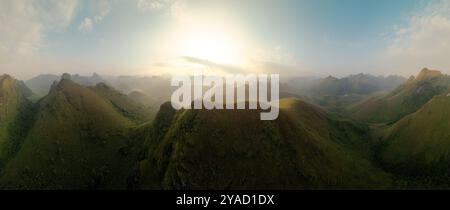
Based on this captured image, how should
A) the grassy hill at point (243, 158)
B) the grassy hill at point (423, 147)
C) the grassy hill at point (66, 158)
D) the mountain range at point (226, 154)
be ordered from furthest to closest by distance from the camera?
the grassy hill at point (66, 158), the grassy hill at point (423, 147), the mountain range at point (226, 154), the grassy hill at point (243, 158)

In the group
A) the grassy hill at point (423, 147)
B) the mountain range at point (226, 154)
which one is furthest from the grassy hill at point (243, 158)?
the grassy hill at point (423, 147)

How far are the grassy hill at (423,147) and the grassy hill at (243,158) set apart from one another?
14.5m

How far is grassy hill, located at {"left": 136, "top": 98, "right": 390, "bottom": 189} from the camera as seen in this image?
390 feet

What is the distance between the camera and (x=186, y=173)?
120m

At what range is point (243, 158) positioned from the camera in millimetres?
123875

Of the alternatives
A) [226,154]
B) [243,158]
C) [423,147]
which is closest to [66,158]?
[226,154]

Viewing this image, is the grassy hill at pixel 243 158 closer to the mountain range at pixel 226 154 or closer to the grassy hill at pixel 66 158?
the mountain range at pixel 226 154

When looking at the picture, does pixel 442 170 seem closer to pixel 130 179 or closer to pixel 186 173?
pixel 186 173

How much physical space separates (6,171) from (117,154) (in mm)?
53018

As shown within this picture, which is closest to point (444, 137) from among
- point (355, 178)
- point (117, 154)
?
point (355, 178)

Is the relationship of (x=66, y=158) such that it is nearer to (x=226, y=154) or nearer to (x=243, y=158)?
(x=226, y=154)

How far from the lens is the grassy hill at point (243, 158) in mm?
118938

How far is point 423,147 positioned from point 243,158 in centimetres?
9330

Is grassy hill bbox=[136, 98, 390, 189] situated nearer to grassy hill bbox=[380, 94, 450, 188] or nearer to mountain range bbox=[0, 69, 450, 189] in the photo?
mountain range bbox=[0, 69, 450, 189]
